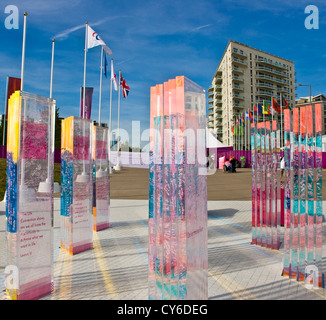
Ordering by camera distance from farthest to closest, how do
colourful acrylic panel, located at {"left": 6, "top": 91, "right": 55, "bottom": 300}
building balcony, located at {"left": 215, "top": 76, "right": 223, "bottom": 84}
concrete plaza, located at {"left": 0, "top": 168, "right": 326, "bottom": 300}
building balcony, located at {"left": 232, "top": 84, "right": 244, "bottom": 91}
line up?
building balcony, located at {"left": 215, "top": 76, "right": 223, "bottom": 84}
building balcony, located at {"left": 232, "top": 84, "right": 244, "bottom": 91}
concrete plaza, located at {"left": 0, "top": 168, "right": 326, "bottom": 300}
colourful acrylic panel, located at {"left": 6, "top": 91, "right": 55, "bottom": 300}

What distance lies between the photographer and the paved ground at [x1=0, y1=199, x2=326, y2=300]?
10.5 ft

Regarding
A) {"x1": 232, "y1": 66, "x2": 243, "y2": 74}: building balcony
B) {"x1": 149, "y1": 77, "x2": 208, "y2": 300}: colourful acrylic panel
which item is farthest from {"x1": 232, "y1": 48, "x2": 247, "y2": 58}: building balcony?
{"x1": 149, "y1": 77, "x2": 208, "y2": 300}: colourful acrylic panel

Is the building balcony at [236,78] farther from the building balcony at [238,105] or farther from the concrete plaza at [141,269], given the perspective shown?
the concrete plaza at [141,269]

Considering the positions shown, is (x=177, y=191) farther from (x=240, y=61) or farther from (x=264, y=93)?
A: (x=264, y=93)

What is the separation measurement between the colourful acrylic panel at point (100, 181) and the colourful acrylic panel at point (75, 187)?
1.14 m

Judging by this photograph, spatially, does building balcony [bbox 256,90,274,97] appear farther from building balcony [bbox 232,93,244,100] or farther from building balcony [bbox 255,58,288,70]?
building balcony [bbox 255,58,288,70]

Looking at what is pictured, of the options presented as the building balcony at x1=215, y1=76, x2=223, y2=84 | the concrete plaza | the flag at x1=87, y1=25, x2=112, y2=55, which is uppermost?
the building balcony at x1=215, y1=76, x2=223, y2=84

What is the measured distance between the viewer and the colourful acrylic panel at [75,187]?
480 centimetres

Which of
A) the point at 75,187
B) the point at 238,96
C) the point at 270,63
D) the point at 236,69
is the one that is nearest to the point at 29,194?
the point at 75,187

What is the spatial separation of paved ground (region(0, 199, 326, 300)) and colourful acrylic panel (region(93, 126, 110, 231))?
303 mm

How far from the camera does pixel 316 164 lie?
3680 millimetres

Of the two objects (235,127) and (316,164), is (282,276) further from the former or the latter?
(235,127)

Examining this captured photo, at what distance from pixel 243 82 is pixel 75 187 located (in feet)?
227
